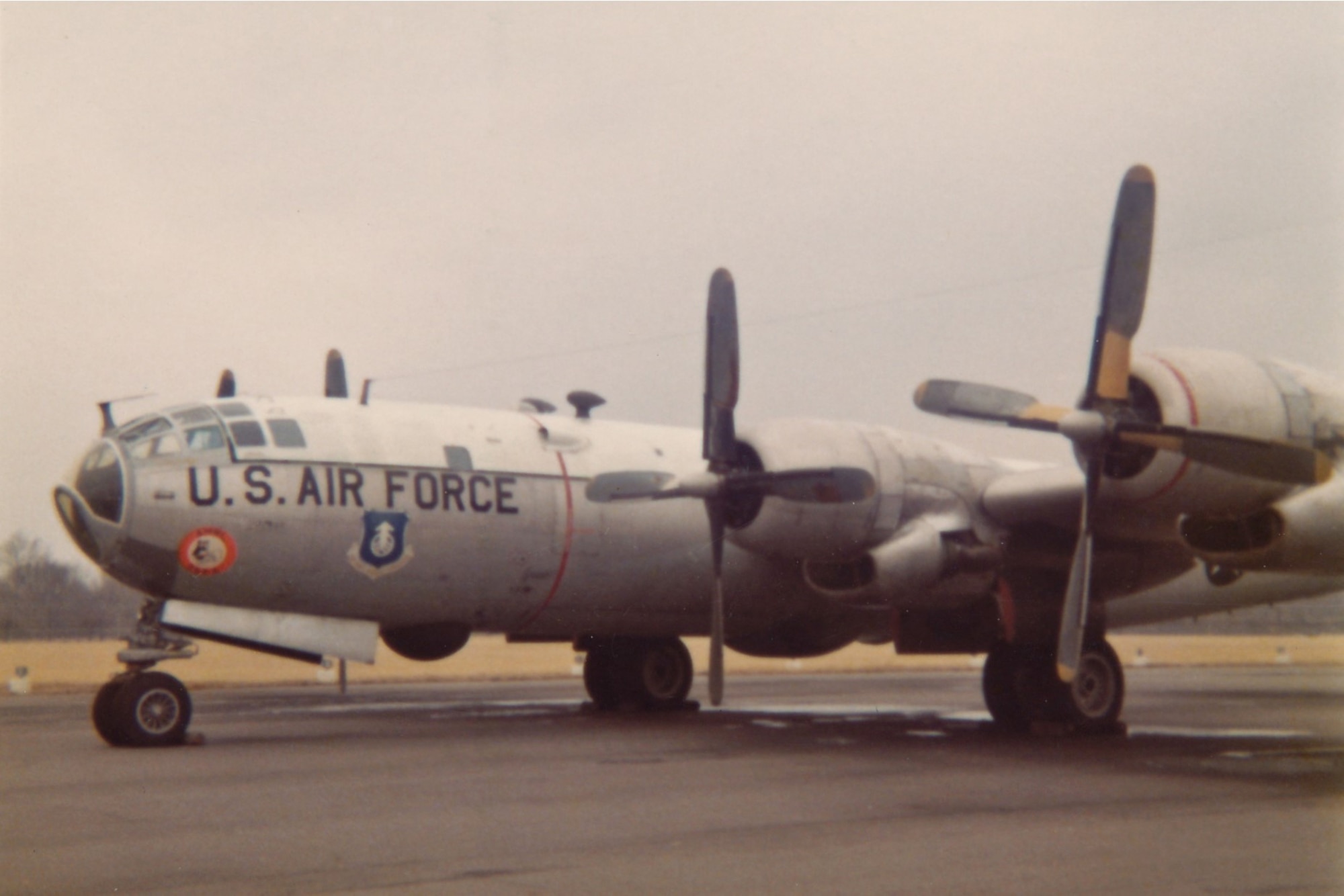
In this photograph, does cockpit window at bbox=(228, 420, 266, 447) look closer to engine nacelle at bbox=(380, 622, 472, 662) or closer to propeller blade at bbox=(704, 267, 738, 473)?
engine nacelle at bbox=(380, 622, 472, 662)

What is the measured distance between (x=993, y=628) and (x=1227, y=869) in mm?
8624

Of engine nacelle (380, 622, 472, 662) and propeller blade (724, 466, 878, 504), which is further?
engine nacelle (380, 622, 472, 662)

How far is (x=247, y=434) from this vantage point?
14016 mm

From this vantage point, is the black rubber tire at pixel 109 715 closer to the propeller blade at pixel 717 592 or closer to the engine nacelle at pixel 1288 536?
the propeller blade at pixel 717 592

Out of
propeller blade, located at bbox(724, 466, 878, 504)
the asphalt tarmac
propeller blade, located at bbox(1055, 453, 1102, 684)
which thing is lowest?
the asphalt tarmac

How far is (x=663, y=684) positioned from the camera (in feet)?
60.1

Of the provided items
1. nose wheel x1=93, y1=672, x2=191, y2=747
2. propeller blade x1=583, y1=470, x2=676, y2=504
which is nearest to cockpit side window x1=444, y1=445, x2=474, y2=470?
propeller blade x1=583, y1=470, x2=676, y2=504

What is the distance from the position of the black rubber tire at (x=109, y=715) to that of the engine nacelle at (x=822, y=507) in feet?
21.8

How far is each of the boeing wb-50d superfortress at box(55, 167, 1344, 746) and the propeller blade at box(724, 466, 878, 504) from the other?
0.02 meters

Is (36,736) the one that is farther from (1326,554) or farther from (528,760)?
(1326,554)

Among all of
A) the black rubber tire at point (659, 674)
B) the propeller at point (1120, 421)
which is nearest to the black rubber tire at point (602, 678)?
the black rubber tire at point (659, 674)

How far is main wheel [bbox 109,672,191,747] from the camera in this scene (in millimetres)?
12922

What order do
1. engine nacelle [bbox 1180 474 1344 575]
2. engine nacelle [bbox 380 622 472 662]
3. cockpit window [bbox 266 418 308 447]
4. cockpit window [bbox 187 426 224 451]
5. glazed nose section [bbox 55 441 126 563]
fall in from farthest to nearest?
engine nacelle [bbox 380 622 472 662] → cockpit window [bbox 266 418 308 447] → cockpit window [bbox 187 426 224 451] → glazed nose section [bbox 55 441 126 563] → engine nacelle [bbox 1180 474 1344 575]

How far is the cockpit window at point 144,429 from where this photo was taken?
13734mm
